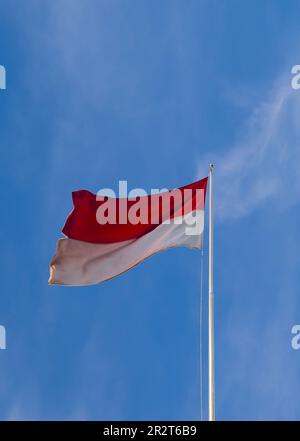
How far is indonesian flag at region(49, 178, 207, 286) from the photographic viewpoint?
32.5 metres

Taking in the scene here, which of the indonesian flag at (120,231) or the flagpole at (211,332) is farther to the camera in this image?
the indonesian flag at (120,231)

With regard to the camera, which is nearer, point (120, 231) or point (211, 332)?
point (211, 332)

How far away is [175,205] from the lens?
33.7 m

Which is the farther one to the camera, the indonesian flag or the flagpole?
the indonesian flag

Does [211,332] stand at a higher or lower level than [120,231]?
lower

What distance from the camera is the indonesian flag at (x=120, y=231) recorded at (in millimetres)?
32469

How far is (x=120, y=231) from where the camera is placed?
3316cm

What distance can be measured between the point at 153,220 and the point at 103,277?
9.71ft
